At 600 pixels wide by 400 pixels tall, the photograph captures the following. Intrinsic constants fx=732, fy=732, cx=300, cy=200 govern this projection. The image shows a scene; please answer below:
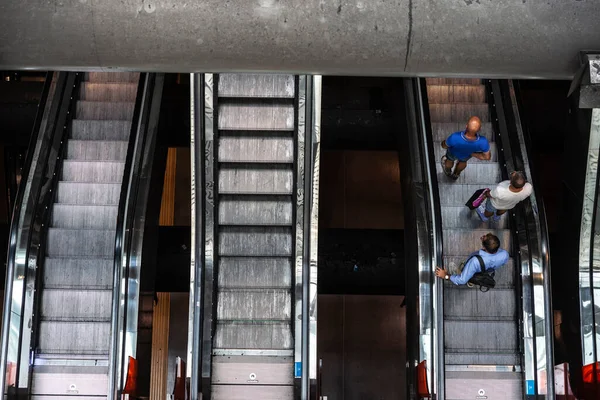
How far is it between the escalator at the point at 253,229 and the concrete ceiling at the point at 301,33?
3566 mm

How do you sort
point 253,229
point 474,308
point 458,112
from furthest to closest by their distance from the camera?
point 458,112
point 253,229
point 474,308

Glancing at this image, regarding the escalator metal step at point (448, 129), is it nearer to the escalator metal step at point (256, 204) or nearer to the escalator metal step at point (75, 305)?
the escalator metal step at point (256, 204)

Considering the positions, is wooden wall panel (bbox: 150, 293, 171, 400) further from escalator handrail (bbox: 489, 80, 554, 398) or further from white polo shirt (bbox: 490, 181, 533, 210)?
white polo shirt (bbox: 490, 181, 533, 210)

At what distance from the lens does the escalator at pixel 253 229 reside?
316 inches

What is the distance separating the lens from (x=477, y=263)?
7410 mm

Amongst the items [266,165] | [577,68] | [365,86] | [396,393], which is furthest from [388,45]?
[396,393]

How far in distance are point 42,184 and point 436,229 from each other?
14.7 ft

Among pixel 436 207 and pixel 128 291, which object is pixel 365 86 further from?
pixel 128 291

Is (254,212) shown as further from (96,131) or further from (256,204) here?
(96,131)

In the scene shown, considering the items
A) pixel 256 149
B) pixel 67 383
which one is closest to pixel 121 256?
pixel 67 383

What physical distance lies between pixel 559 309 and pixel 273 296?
3457mm

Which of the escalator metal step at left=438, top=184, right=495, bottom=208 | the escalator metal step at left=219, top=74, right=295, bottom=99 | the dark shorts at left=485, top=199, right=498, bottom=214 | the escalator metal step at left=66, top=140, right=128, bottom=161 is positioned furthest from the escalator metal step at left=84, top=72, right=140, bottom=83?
the dark shorts at left=485, top=199, right=498, bottom=214

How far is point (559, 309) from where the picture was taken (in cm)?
881

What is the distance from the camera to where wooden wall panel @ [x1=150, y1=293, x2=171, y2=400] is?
13.5 m
